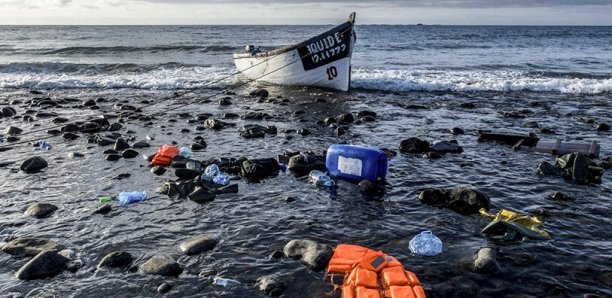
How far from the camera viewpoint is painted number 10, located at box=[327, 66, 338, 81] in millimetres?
21156

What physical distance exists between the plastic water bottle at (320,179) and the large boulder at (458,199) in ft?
5.86

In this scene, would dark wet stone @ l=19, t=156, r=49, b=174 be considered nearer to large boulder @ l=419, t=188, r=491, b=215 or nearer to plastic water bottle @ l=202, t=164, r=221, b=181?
plastic water bottle @ l=202, t=164, r=221, b=181

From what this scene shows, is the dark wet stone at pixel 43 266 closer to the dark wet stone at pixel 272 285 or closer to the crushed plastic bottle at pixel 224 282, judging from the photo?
the crushed plastic bottle at pixel 224 282

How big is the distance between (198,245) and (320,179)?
3.26 m

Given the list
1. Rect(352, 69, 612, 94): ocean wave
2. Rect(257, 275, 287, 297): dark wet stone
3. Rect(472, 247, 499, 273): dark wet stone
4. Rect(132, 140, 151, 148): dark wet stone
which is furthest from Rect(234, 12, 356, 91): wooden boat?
Rect(257, 275, 287, 297): dark wet stone

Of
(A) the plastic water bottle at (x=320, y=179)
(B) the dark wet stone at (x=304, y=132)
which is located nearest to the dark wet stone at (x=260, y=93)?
(B) the dark wet stone at (x=304, y=132)

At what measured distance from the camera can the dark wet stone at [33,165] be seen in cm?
1023

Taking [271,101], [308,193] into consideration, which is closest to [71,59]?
[271,101]

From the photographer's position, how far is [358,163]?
9.08 meters

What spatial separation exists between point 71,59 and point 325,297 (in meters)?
40.8

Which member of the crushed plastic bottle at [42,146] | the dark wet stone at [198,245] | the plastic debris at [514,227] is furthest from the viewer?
the crushed plastic bottle at [42,146]

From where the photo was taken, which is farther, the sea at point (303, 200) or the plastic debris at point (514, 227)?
the plastic debris at point (514, 227)

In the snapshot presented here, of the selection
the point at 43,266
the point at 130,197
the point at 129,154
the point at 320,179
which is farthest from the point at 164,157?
the point at 43,266

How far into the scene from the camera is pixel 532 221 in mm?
7141
